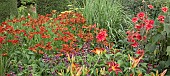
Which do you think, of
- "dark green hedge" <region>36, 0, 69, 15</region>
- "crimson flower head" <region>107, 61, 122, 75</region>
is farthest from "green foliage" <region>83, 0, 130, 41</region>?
"crimson flower head" <region>107, 61, 122, 75</region>

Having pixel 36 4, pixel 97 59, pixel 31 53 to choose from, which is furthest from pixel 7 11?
pixel 97 59

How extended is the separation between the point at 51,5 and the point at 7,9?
1.36m

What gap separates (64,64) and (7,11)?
10.0 ft

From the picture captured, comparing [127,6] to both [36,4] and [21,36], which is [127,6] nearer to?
[36,4]

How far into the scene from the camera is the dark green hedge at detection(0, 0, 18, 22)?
6.21 metres

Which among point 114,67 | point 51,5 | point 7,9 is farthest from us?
point 51,5

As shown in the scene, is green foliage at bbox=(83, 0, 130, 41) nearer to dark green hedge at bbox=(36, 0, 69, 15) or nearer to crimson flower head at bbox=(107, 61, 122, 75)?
dark green hedge at bbox=(36, 0, 69, 15)

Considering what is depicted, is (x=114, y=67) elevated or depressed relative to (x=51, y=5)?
elevated

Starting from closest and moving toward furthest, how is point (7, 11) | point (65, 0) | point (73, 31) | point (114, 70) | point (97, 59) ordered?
point (114, 70) < point (97, 59) < point (73, 31) < point (7, 11) < point (65, 0)

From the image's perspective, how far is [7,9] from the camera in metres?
6.27

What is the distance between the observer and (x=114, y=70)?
307 cm

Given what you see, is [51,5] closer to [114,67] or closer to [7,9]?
[7,9]

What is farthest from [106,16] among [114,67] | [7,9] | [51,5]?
[114,67]

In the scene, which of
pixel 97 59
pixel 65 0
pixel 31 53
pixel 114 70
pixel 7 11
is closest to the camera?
pixel 114 70
